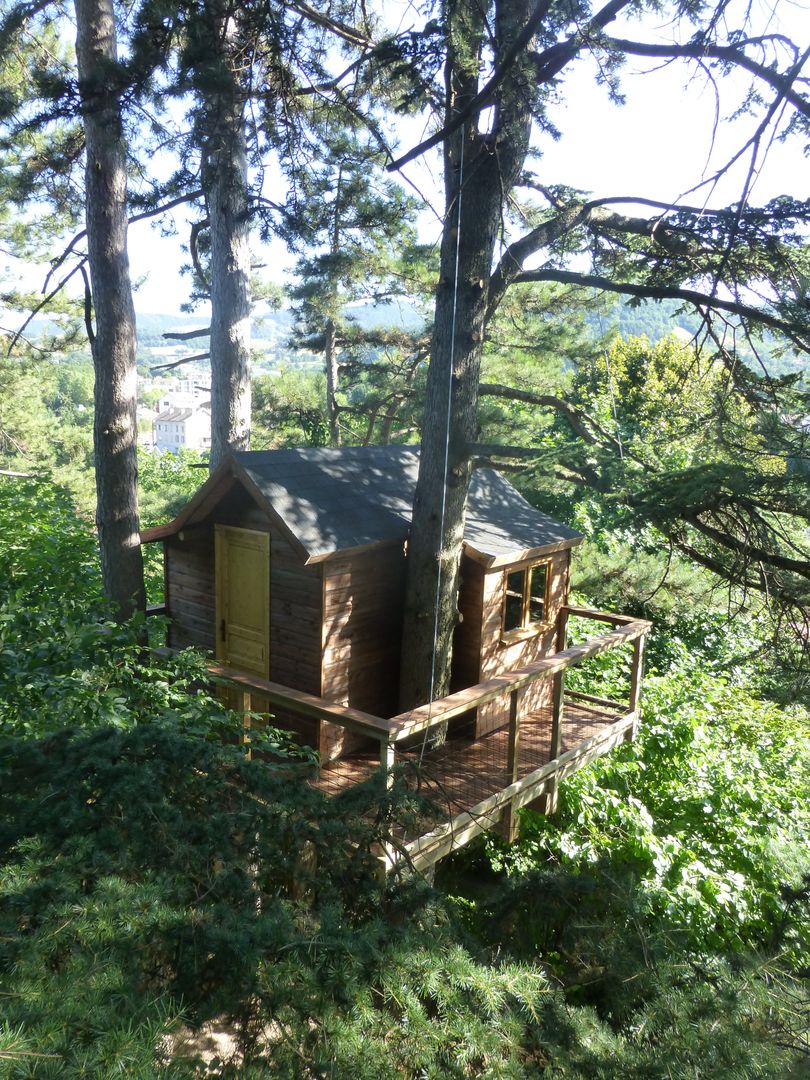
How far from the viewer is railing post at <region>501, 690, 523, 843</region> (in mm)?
6609

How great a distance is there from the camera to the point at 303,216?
27.4 feet

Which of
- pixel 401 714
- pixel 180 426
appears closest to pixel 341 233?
pixel 401 714

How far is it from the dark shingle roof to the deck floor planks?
1.85 meters

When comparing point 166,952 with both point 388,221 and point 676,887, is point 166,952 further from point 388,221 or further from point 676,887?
point 388,221

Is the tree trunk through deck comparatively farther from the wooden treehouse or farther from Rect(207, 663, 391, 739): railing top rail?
Rect(207, 663, 391, 739): railing top rail

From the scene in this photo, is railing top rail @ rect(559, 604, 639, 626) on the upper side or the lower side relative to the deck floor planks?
upper

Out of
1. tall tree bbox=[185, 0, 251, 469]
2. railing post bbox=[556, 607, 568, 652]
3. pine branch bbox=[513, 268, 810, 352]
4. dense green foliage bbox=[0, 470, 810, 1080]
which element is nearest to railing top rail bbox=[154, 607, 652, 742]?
dense green foliage bbox=[0, 470, 810, 1080]

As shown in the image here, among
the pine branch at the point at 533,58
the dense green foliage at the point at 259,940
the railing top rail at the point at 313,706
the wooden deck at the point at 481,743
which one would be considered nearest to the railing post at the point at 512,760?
the wooden deck at the point at 481,743

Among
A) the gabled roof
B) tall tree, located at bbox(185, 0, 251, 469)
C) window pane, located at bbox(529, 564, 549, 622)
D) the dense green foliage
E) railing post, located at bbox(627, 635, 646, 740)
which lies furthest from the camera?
tall tree, located at bbox(185, 0, 251, 469)

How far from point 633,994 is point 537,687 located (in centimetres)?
575

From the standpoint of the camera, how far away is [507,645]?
27.8 ft

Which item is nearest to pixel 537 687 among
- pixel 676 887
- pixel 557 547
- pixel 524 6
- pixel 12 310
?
pixel 557 547

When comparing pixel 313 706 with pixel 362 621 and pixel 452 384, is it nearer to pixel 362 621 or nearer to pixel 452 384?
pixel 362 621

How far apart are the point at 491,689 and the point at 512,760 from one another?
820 mm
